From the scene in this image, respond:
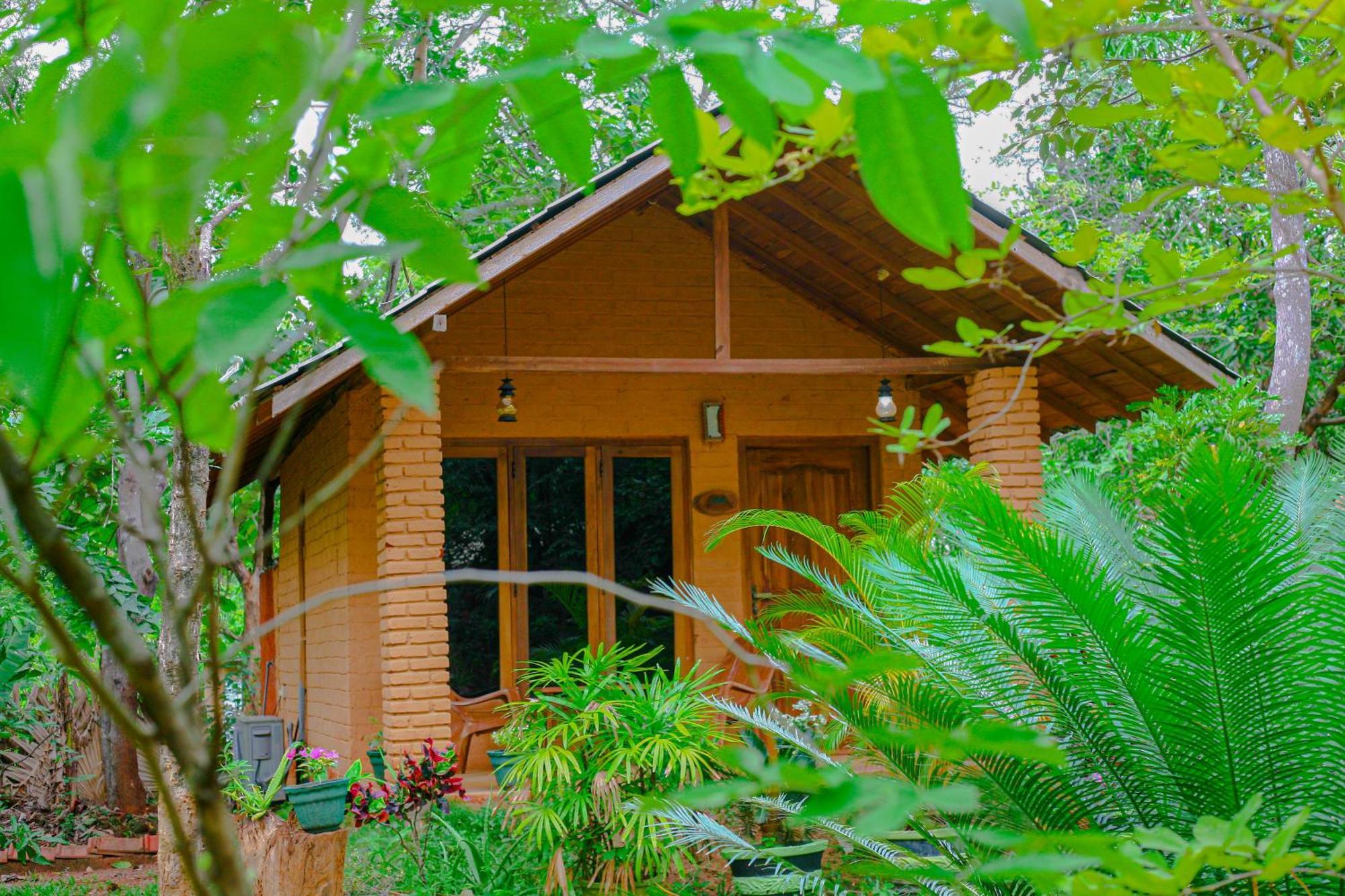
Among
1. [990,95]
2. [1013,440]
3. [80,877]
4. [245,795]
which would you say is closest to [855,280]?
[1013,440]

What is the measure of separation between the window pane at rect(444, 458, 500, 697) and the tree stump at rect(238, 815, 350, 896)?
3982 millimetres

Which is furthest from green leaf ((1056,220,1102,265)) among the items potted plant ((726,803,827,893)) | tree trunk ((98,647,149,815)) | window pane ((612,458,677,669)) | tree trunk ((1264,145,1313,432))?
tree trunk ((1264,145,1313,432))

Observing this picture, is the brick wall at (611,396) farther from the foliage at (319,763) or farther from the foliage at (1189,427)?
the foliage at (1189,427)

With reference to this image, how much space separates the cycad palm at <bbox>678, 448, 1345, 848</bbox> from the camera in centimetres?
259

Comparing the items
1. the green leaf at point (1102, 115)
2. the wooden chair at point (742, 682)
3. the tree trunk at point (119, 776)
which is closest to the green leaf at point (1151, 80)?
the green leaf at point (1102, 115)

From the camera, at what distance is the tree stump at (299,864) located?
5195 millimetres

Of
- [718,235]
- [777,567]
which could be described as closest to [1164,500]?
[718,235]

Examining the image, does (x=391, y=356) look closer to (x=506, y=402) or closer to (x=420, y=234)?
(x=420, y=234)

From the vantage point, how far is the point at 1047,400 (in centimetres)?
1017

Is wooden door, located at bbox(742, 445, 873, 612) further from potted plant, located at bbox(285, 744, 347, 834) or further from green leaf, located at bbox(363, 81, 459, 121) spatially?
A: green leaf, located at bbox(363, 81, 459, 121)

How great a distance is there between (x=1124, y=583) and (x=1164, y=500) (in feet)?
3.88

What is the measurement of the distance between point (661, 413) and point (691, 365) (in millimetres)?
1789

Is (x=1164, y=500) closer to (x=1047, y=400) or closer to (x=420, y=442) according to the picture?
(x=420, y=442)

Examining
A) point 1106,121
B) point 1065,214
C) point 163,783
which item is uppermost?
point 1065,214
